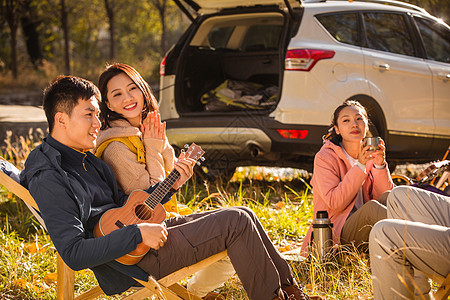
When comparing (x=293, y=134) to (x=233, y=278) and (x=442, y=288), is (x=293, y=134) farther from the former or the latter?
(x=442, y=288)

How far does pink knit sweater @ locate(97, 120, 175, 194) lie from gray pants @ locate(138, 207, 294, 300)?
0.47m

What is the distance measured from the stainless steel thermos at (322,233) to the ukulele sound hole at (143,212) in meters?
1.18

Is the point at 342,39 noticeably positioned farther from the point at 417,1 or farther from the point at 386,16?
the point at 417,1

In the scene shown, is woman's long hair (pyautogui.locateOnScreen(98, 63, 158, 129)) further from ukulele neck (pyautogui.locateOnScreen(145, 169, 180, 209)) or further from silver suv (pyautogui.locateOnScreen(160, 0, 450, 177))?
silver suv (pyautogui.locateOnScreen(160, 0, 450, 177))

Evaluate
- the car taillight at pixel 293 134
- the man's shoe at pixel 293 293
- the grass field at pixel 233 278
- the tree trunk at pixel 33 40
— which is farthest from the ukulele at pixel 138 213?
the tree trunk at pixel 33 40

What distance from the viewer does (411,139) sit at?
6105mm

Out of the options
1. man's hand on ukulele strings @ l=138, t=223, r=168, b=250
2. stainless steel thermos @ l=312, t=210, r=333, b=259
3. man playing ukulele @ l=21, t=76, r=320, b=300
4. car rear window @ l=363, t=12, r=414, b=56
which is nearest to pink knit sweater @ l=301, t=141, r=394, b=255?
stainless steel thermos @ l=312, t=210, r=333, b=259

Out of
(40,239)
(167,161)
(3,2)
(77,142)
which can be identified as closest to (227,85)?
(40,239)

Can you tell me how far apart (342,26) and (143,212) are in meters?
3.66

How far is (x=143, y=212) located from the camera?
2.83 m

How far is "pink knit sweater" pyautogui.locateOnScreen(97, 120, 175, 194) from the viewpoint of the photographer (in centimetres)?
314

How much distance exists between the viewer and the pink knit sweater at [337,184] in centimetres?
367

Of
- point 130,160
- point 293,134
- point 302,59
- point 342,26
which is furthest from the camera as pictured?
point 342,26

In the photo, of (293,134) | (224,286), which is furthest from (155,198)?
(293,134)
